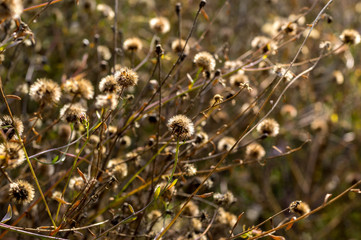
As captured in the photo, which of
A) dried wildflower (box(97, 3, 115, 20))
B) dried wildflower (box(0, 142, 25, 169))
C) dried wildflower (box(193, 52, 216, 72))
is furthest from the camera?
dried wildflower (box(97, 3, 115, 20))

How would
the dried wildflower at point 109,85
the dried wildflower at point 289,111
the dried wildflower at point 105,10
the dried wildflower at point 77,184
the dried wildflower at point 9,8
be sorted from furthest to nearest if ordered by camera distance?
the dried wildflower at point 289,111, the dried wildflower at point 105,10, the dried wildflower at point 77,184, the dried wildflower at point 109,85, the dried wildflower at point 9,8

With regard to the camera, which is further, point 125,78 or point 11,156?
point 125,78

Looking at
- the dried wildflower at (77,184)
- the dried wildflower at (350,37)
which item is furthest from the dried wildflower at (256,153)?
the dried wildflower at (77,184)

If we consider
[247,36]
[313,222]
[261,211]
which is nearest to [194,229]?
[261,211]

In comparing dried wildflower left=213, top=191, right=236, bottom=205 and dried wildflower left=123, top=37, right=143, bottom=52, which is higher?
dried wildflower left=123, top=37, right=143, bottom=52

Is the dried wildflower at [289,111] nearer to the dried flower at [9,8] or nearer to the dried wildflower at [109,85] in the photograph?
the dried wildflower at [109,85]

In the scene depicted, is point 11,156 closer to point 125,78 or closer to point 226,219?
point 125,78

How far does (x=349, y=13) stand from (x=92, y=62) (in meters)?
2.57

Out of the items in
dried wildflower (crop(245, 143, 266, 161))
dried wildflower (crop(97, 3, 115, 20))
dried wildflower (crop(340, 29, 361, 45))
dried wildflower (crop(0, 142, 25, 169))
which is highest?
dried wildflower (crop(97, 3, 115, 20))

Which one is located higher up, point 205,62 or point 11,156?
point 205,62

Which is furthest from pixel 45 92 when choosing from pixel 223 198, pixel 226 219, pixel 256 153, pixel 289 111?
pixel 289 111

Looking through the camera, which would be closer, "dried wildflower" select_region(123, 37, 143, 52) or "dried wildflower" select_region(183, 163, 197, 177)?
"dried wildflower" select_region(183, 163, 197, 177)

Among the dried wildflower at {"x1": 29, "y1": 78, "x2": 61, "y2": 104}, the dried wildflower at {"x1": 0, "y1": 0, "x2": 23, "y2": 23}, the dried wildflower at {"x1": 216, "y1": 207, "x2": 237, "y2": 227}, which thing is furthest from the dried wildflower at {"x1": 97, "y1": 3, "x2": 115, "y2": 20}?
the dried wildflower at {"x1": 0, "y1": 0, "x2": 23, "y2": 23}

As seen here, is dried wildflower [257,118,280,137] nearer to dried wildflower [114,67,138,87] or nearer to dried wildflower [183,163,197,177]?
dried wildflower [183,163,197,177]
